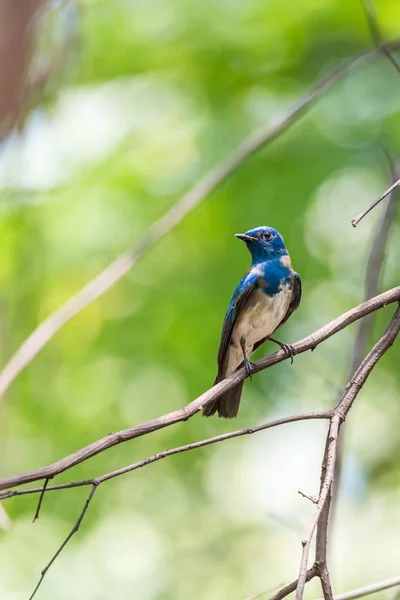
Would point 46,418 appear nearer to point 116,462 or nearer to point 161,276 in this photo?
point 116,462

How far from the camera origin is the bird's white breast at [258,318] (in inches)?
191

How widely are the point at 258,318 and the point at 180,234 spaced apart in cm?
273

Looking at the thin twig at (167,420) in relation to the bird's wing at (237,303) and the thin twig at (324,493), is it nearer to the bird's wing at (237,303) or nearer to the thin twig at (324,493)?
the thin twig at (324,493)

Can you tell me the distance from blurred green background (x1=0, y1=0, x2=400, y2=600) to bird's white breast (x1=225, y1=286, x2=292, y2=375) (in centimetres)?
195

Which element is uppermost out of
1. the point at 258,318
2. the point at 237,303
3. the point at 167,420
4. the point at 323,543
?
the point at 237,303

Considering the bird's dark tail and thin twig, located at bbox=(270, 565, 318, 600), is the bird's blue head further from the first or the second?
thin twig, located at bbox=(270, 565, 318, 600)

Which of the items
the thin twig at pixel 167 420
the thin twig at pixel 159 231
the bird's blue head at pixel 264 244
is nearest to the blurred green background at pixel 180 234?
the bird's blue head at pixel 264 244

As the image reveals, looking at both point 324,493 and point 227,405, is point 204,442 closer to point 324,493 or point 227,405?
point 324,493

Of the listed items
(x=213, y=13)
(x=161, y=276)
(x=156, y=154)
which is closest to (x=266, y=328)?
(x=161, y=276)

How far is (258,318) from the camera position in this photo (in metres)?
4.86

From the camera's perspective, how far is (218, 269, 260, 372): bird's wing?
481cm

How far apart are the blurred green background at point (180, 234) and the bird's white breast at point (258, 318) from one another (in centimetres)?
195

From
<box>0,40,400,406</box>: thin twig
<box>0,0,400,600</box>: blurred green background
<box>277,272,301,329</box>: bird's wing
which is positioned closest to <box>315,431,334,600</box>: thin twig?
<box>0,40,400,406</box>: thin twig

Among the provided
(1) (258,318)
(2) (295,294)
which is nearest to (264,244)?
(2) (295,294)
